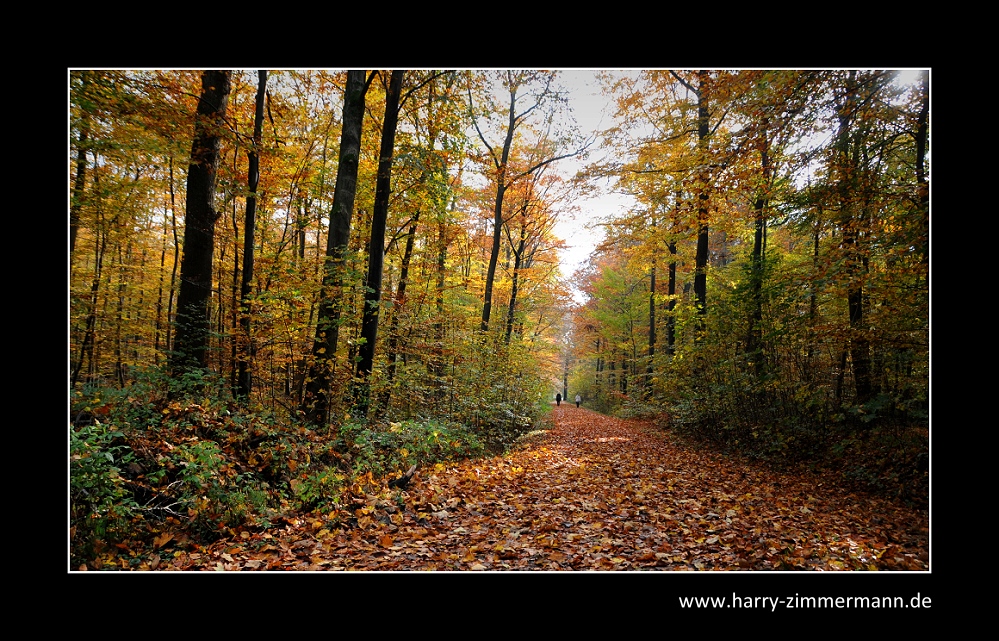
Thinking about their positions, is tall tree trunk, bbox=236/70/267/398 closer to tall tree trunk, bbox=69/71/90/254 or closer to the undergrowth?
the undergrowth

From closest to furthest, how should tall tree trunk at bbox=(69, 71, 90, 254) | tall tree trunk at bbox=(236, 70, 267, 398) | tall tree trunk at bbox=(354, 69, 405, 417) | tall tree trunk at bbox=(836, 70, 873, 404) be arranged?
tall tree trunk at bbox=(69, 71, 90, 254), tall tree trunk at bbox=(836, 70, 873, 404), tall tree trunk at bbox=(236, 70, 267, 398), tall tree trunk at bbox=(354, 69, 405, 417)

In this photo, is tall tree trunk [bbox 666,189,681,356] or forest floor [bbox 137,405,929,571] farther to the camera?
tall tree trunk [bbox 666,189,681,356]

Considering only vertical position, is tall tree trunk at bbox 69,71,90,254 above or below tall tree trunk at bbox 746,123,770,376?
above

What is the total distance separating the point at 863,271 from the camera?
5.18 m

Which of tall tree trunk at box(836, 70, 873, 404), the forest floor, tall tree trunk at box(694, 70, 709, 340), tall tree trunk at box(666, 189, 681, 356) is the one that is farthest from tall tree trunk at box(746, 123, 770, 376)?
the forest floor

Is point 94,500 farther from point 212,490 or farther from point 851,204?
point 851,204

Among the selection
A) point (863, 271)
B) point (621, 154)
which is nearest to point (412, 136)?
point (621, 154)

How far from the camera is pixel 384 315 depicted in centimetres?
893

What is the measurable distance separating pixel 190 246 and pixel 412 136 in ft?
20.5

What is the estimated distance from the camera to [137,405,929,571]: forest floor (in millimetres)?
3053

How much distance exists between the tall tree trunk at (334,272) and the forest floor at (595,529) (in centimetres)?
221

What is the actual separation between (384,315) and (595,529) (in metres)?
6.59

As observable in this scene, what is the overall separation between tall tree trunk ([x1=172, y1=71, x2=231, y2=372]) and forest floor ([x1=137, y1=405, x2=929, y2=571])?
13.4 ft
